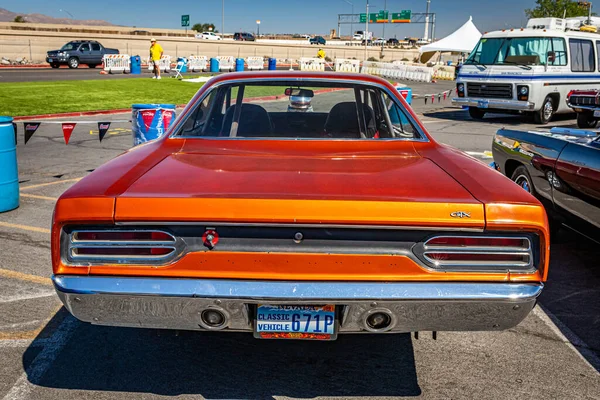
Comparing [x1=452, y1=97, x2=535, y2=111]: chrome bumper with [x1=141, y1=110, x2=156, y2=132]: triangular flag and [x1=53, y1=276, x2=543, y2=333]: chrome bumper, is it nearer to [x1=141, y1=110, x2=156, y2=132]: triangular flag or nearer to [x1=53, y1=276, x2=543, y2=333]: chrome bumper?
[x1=141, y1=110, x2=156, y2=132]: triangular flag

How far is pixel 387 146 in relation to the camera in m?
3.90

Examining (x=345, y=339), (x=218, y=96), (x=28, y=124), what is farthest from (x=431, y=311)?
(x=28, y=124)

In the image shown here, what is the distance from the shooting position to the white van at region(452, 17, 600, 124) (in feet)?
51.9

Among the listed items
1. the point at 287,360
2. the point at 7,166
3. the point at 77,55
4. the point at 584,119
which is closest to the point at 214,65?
the point at 77,55

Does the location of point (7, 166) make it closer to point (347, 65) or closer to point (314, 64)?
point (314, 64)

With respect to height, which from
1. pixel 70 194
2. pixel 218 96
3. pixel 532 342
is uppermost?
pixel 218 96

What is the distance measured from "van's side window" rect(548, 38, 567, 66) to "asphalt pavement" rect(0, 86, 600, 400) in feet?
43.1

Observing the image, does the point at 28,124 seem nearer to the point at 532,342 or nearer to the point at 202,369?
the point at 202,369

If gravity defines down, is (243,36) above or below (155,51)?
above

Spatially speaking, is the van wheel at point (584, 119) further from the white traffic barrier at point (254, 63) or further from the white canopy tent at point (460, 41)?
the white traffic barrier at point (254, 63)

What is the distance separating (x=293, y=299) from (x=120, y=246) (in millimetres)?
836

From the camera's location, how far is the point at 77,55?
3609 cm

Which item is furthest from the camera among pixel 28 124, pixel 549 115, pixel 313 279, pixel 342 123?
pixel 549 115

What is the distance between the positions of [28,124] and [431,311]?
261 inches
